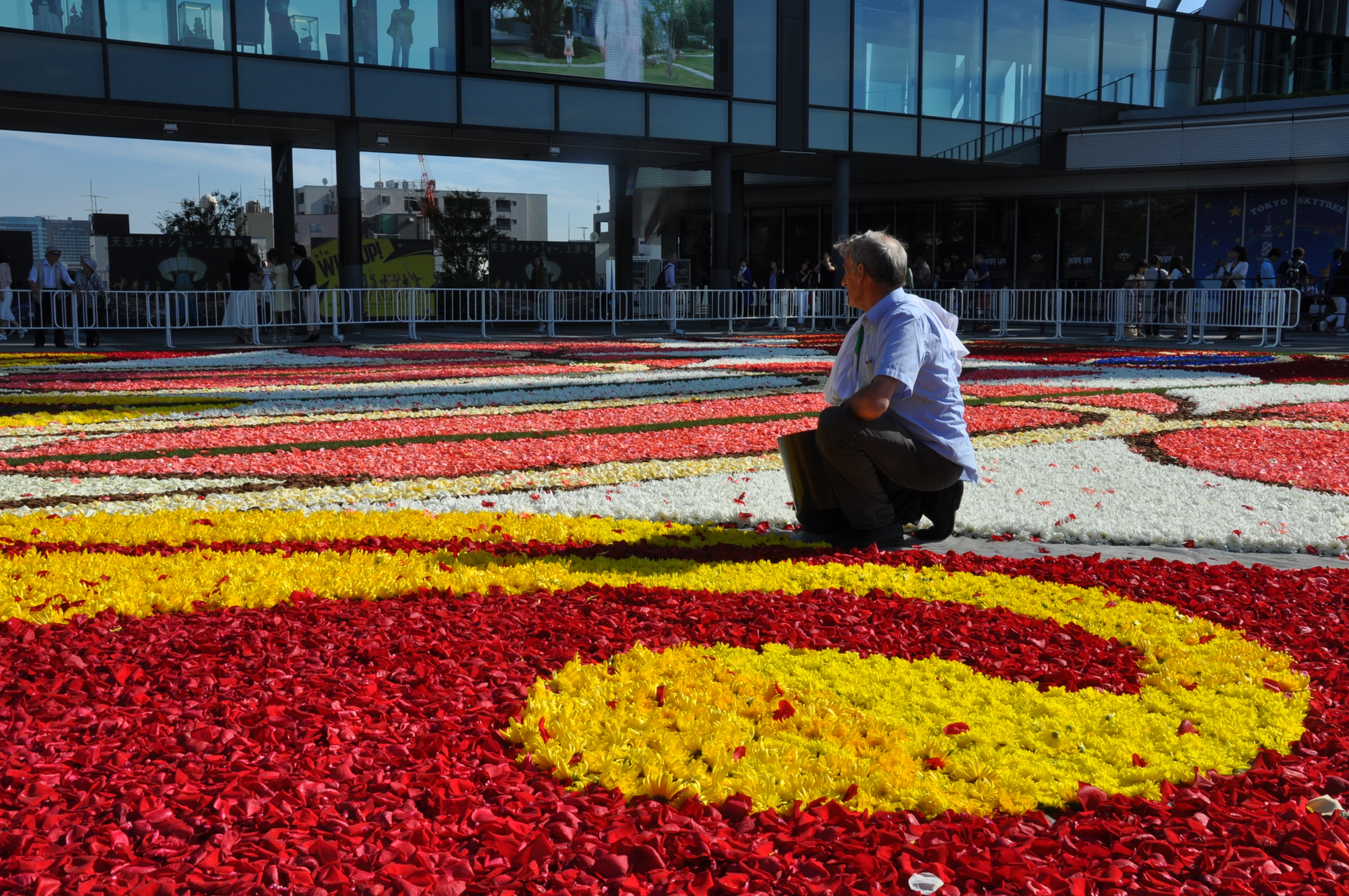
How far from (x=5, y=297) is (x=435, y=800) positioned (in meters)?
21.8

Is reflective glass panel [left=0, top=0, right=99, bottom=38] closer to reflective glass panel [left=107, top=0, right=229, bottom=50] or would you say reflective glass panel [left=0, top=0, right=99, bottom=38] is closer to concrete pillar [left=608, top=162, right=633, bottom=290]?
reflective glass panel [left=107, top=0, right=229, bottom=50]

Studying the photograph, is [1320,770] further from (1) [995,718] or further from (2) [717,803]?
(2) [717,803]

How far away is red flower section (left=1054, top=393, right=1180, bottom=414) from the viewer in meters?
11.1

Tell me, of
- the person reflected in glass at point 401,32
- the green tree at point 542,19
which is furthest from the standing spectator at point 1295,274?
the person reflected in glass at point 401,32

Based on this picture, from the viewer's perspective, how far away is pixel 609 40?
89.9 feet

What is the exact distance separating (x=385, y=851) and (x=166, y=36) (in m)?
24.5

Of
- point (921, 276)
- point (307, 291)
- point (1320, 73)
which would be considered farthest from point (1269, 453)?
point (1320, 73)

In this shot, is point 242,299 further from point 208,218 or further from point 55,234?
point 55,234

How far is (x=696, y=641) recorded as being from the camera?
3814 millimetres

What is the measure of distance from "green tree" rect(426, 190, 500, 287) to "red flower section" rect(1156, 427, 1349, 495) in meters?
32.9

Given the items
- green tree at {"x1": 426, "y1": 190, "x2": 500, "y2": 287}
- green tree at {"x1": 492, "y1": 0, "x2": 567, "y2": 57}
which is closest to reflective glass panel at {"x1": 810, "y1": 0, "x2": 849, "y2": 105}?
green tree at {"x1": 492, "y1": 0, "x2": 567, "y2": 57}

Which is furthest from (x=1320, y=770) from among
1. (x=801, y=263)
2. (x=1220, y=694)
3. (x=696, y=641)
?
(x=801, y=263)

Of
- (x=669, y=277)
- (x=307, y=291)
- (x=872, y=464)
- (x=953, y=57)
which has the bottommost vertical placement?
(x=872, y=464)

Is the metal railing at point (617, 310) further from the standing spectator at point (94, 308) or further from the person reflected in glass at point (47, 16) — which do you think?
the person reflected in glass at point (47, 16)
